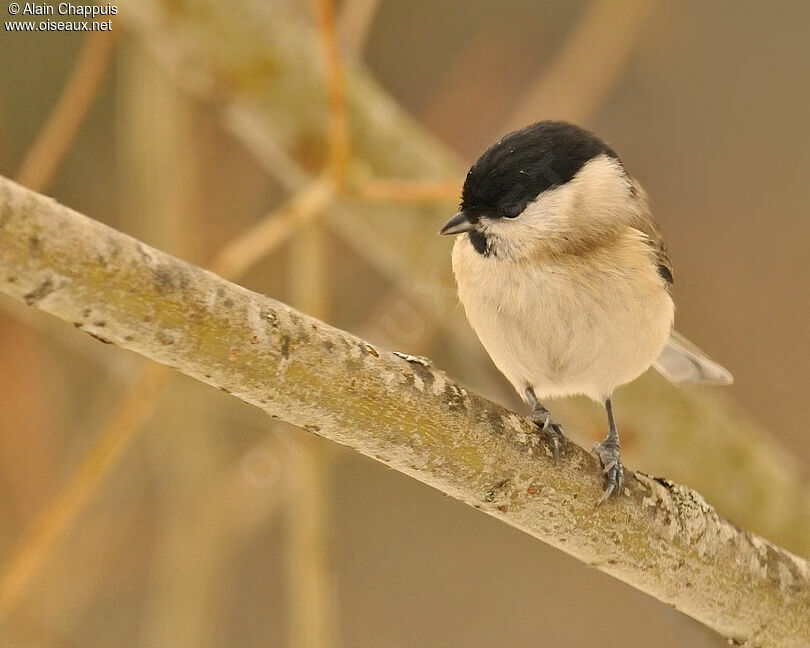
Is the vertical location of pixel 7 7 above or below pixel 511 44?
below

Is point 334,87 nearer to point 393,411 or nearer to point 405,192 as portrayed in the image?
point 405,192

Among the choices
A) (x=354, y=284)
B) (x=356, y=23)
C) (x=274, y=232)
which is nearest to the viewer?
(x=274, y=232)

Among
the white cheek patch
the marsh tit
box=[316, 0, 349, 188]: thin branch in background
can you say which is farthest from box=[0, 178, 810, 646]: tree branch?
box=[316, 0, 349, 188]: thin branch in background

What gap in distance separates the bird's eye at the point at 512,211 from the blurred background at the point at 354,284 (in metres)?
0.16

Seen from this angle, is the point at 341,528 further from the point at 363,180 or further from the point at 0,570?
the point at 363,180

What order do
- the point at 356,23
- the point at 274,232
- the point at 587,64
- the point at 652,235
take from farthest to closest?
the point at 587,64
the point at 356,23
the point at 652,235
the point at 274,232

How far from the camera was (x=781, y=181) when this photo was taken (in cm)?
257

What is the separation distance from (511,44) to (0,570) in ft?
5.82

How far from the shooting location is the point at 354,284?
242cm

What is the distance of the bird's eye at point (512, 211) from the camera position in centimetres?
135

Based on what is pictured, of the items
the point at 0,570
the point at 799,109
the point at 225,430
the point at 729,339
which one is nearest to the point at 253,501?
the point at 225,430

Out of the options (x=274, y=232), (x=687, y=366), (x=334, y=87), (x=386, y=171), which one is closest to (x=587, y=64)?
(x=386, y=171)

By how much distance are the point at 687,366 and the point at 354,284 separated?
979mm

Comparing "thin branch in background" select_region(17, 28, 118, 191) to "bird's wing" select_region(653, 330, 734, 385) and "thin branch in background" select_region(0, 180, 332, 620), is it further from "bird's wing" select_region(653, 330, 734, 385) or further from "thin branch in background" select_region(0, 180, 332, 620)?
"bird's wing" select_region(653, 330, 734, 385)
